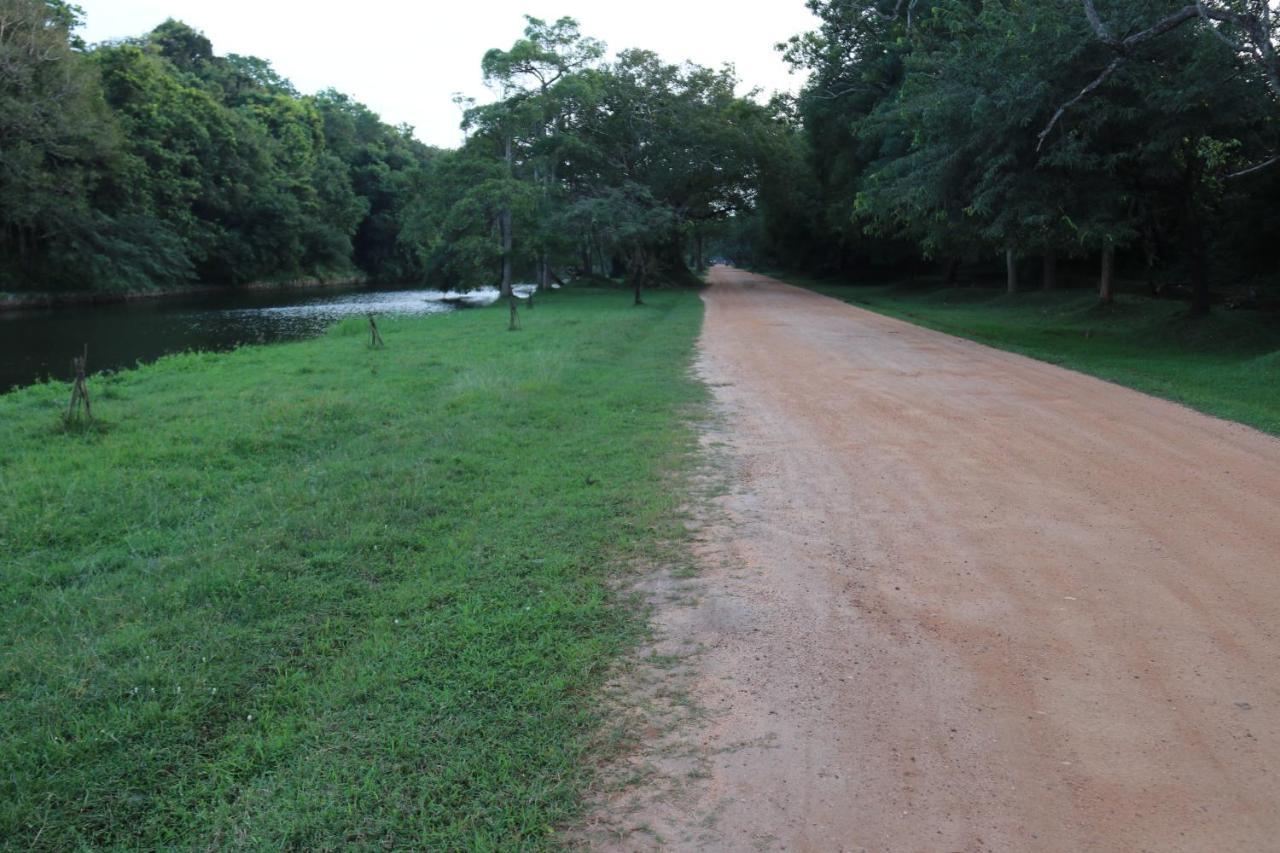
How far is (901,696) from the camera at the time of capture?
3562 mm

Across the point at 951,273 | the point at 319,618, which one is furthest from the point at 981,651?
the point at 951,273

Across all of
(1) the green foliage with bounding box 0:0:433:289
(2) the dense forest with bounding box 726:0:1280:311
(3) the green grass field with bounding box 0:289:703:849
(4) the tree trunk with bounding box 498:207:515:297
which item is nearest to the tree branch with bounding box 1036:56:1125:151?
(2) the dense forest with bounding box 726:0:1280:311

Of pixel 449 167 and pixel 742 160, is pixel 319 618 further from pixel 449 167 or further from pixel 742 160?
pixel 742 160

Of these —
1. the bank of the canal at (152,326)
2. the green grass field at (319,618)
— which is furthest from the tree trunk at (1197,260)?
the bank of the canal at (152,326)

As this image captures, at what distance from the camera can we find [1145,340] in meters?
16.7

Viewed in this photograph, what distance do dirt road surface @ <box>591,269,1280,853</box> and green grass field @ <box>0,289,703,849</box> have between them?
0.53 m

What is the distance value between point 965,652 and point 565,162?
38879mm

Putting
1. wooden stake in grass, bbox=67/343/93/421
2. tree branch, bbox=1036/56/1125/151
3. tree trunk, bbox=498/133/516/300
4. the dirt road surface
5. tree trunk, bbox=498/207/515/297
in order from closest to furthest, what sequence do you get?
the dirt road surface, wooden stake in grass, bbox=67/343/93/421, tree branch, bbox=1036/56/1125/151, tree trunk, bbox=498/133/516/300, tree trunk, bbox=498/207/515/297

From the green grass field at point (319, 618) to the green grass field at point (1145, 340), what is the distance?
693 centimetres

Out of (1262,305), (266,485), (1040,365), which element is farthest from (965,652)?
(1262,305)

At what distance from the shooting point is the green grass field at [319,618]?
2918mm

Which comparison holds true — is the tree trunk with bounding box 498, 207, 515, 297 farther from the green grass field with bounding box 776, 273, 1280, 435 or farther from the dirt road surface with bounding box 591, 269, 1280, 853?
the dirt road surface with bounding box 591, 269, 1280, 853

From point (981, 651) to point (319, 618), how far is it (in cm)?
328

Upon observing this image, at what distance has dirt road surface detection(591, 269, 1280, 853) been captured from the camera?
2846 mm
